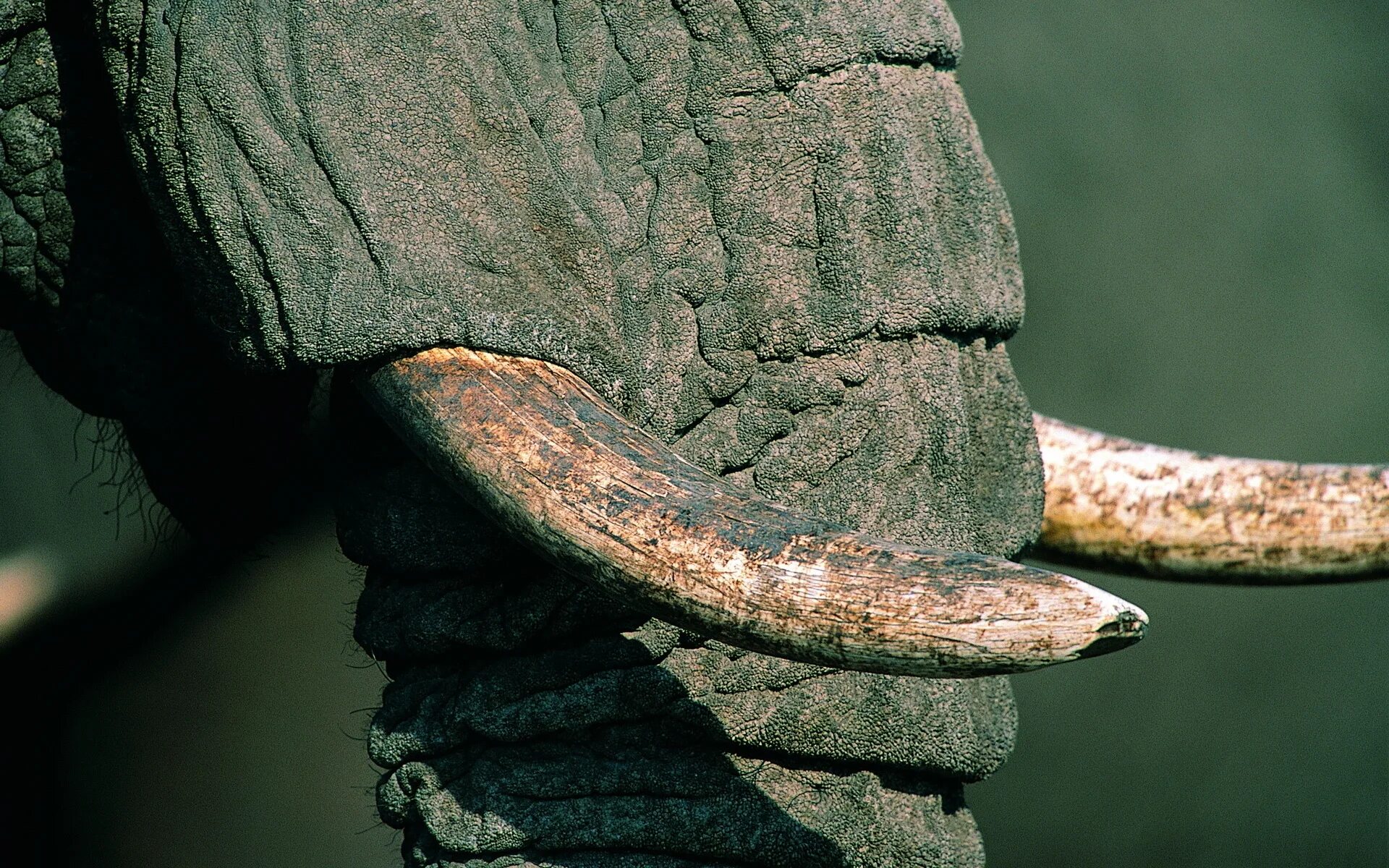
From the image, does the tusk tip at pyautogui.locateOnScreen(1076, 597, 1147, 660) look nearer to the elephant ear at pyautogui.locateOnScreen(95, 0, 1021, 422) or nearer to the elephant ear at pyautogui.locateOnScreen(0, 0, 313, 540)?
the elephant ear at pyautogui.locateOnScreen(95, 0, 1021, 422)

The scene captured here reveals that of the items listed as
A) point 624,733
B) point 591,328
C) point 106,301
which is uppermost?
point 591,328

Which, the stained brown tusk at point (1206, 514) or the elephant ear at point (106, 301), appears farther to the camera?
the stained brown tusk at point (1206, 514)

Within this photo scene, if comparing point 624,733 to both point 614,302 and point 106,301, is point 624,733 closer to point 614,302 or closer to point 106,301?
point 614,302

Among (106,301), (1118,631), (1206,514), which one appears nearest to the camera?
(1118,631)

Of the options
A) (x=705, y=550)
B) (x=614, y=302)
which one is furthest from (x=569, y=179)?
(x=705, y=550)

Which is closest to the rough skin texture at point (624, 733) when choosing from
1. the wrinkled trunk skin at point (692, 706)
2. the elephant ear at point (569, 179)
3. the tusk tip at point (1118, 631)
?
the wrinkled trunk skin at point (692, 706)

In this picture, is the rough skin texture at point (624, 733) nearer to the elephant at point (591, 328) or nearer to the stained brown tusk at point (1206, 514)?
the elephant at point (591, 328)

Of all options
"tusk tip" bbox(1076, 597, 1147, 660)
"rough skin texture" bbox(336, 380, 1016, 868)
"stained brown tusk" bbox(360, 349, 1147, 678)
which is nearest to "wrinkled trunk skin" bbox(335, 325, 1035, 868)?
"rough skin texture" bbox(336, 380, 1016, 868)

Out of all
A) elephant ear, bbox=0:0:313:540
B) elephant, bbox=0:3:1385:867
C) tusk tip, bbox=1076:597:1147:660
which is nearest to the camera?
tusk tip, bbox=1076:597:1147:660
